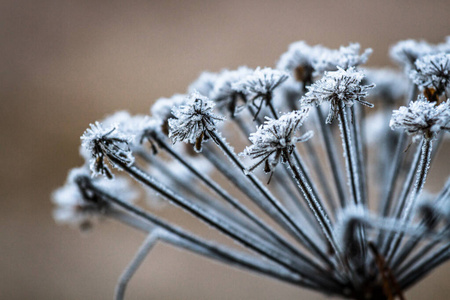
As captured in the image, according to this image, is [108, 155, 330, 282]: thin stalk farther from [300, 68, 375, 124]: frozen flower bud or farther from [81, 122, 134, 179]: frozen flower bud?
[300, 68, 375, 124]: frozen flower bud

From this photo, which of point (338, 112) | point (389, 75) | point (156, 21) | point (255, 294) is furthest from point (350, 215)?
point (156, 21)

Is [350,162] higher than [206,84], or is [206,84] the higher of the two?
[206,84]

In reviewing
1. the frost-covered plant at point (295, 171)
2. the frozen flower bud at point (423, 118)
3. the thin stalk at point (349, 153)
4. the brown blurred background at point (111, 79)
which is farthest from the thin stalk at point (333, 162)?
the brown blurred background at point (111, 79)

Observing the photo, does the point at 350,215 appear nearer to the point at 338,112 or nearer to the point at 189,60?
the point at 338,112

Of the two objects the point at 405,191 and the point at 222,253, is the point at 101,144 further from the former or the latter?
the point at 405,191

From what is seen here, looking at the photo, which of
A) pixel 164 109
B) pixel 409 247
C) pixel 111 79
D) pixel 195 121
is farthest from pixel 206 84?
pixel 111 79

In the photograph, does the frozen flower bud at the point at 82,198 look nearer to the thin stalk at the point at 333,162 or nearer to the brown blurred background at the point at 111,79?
the thin stalk at the point at 333,162
